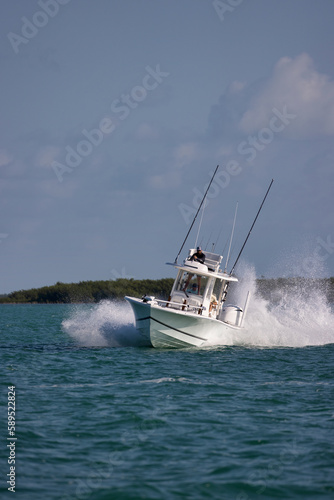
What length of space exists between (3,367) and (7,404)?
20.4 feet

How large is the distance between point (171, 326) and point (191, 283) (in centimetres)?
271

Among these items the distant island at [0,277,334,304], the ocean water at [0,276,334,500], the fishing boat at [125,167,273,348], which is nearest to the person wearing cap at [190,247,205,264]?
the fishing boat at [125,167,273,348]

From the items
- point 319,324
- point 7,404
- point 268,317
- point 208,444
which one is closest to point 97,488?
point 208,444

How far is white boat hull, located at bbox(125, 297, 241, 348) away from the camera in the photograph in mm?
23234

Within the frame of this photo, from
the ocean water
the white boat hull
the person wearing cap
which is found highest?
the person wearing cap

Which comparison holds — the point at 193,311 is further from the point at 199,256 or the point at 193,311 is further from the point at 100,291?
the point at 100,291

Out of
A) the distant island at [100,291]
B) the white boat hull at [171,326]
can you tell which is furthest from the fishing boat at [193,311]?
the distant island at [100,291]

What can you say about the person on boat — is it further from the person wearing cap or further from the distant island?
the distant island

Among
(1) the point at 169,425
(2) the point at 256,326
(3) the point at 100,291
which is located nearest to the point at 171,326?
(2) the point at 256,326

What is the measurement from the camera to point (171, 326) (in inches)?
933

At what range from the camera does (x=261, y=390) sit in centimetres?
1642

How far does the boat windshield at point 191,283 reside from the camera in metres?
25.6

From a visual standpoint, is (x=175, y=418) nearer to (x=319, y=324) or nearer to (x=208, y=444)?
(x=208, y=444)

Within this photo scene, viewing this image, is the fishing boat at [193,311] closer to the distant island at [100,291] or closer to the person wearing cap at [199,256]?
the person wearing cap at [199,256]
